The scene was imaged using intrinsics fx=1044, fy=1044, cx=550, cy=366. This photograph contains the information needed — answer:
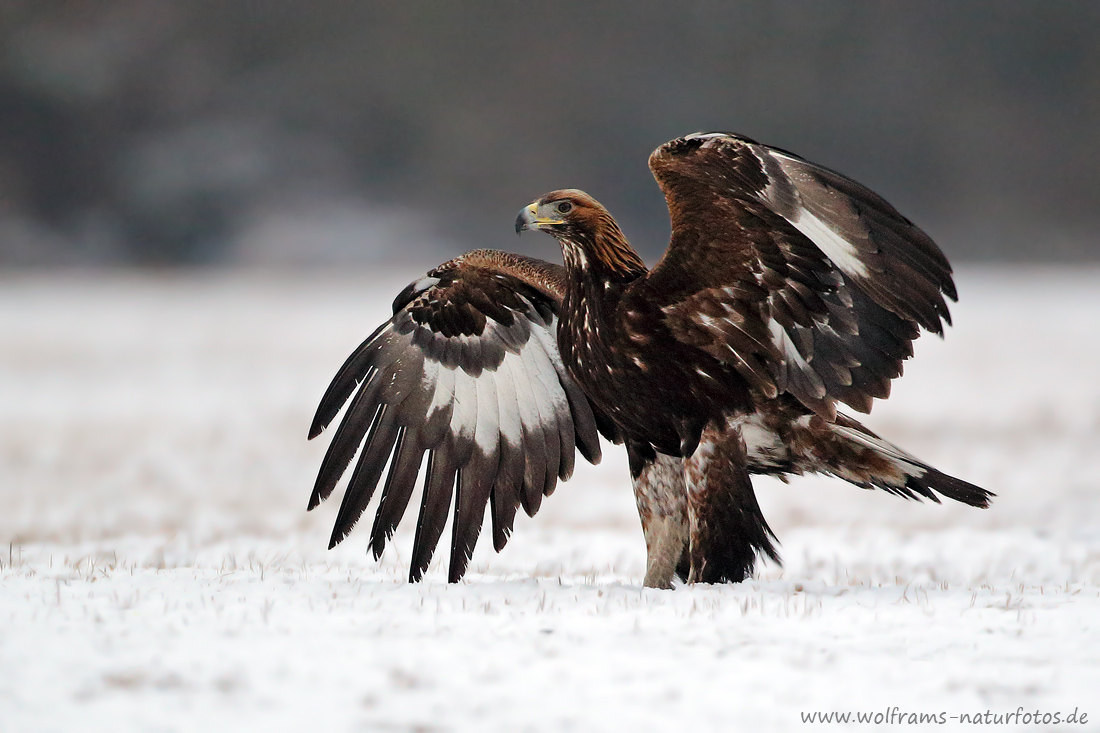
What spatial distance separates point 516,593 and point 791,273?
1.89 meters

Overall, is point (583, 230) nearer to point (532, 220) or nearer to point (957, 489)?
point (532, 220)

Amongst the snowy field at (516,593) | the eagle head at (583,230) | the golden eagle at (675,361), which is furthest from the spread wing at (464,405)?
the snowy field at (516,593)

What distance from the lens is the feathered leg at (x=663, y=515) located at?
529 cm

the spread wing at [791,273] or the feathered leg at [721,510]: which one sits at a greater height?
the spread wing at [791,273]

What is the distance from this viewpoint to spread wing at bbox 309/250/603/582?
556 centimetres

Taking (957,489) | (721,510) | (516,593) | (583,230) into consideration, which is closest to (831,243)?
(583,230)

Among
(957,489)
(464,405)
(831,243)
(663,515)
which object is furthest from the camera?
(464,405)

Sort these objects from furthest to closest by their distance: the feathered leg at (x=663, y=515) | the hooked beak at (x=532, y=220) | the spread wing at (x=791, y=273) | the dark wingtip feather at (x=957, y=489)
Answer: the feathered leg at (x=663, y=515) < the hooked beak at (x=532, y=220) < the dark wingtip feather at (x=957, y=489) < the spread wing at (x=791, y=273)

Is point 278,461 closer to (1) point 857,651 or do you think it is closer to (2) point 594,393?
(2) point 594,393

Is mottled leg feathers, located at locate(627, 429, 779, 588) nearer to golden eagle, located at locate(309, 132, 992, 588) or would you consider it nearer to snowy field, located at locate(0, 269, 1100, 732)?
golden eagle, located at locate(309, 132, 992, 588)

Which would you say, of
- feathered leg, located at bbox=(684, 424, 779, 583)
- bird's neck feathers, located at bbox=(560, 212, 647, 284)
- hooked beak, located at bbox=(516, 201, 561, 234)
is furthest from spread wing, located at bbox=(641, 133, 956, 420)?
hooked beak, located at bbox=(516, 201, 561, 234)

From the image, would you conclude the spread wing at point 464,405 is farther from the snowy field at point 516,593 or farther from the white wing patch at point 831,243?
the white wing patch at point 831,243

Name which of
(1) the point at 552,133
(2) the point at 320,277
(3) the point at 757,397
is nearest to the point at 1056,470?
(3) the point at 757,397

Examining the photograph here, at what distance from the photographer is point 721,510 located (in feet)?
16.0
